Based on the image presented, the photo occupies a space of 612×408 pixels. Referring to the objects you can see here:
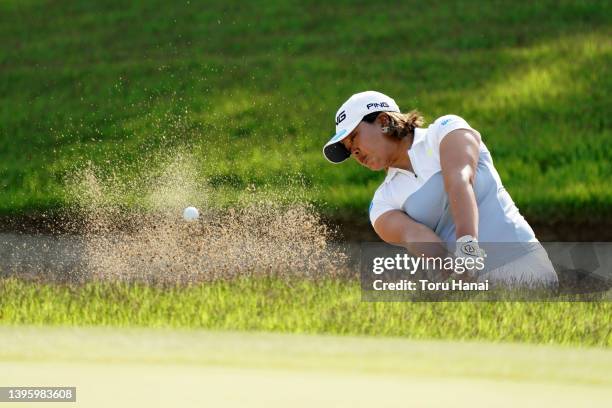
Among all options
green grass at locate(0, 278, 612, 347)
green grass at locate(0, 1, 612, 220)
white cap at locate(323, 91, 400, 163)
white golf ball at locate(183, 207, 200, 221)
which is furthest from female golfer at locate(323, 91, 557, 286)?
green grass at locate(0, 1, 612, 220)

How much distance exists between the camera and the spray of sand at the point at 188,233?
7.79 metres

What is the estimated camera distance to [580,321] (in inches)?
223

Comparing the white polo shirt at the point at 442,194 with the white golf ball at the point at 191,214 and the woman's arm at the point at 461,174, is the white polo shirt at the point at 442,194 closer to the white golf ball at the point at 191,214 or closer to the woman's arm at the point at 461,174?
the woman's arm at the point at 461,174

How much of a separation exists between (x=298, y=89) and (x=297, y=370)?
304 inches

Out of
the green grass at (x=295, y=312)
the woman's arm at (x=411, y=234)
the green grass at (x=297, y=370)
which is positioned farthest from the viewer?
the green grass at (x=295, y=312)

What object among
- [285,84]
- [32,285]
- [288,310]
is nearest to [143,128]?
[285,84]

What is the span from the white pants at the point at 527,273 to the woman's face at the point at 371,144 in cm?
79

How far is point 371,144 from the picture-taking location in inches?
204

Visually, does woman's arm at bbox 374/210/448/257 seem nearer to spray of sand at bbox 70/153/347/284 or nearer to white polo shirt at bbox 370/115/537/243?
white polo shirt at bbox 370/115/537/243

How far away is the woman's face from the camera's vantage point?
516 centimetres

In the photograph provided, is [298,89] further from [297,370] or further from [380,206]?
[297,370]

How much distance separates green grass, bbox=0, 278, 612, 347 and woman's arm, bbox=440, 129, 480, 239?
0.88 m

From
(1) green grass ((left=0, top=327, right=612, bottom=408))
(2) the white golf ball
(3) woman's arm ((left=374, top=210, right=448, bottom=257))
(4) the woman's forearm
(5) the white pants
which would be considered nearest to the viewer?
(1) green grass ((left=0, top=327, right=612, bottom=408))

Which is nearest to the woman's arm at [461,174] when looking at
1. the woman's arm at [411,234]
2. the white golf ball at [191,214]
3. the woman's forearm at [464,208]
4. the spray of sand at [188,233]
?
the woman's forearm at [464,208]
